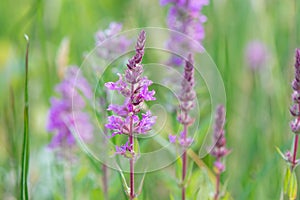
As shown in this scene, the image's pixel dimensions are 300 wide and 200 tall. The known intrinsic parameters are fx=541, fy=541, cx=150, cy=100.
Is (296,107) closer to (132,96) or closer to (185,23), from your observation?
(132,96)

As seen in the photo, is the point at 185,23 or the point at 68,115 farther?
the point at 68,115

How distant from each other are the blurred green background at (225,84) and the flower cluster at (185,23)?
125 millimetres

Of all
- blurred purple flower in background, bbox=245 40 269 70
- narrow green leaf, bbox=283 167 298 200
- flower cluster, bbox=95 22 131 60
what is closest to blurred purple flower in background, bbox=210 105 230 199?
narrow green leaf, bbox=283 167 298 200

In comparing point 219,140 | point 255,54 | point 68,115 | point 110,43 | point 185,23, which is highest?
point 255,54

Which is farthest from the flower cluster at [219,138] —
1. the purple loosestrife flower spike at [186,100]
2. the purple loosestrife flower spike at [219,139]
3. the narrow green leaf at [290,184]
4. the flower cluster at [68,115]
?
the flower cluster at [68,115]

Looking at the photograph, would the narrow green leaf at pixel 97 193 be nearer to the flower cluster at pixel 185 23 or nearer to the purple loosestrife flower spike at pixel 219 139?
the purple loosestrife flower spike at pixel 219 139

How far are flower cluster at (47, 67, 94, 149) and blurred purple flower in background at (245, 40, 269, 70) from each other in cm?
157

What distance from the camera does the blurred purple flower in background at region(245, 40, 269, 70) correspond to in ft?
11.7

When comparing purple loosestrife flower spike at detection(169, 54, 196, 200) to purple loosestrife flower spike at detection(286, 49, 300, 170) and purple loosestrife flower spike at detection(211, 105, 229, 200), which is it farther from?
purple loosestrife flower spike at detection(286, 49, 300, 170)

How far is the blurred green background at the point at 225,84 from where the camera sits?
211cm

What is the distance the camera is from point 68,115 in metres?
2.22

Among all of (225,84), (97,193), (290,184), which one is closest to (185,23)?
(225,84)

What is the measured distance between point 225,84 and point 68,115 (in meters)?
0.65

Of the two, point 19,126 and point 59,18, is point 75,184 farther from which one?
point 59,18
